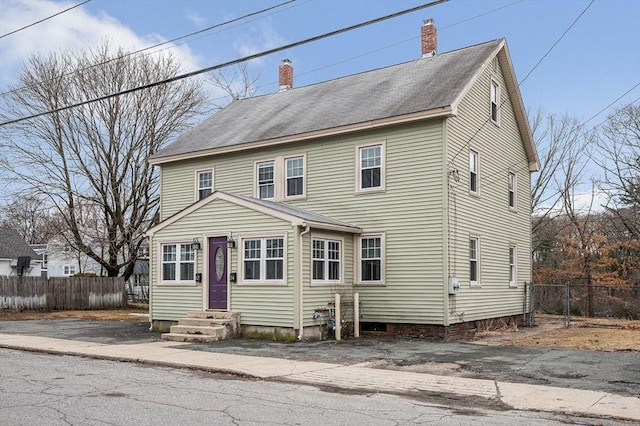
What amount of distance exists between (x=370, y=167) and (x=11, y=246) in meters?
31.9

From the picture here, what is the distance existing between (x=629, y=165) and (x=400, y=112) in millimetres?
20833

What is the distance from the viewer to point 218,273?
57.9 ft

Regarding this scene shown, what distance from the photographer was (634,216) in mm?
34156

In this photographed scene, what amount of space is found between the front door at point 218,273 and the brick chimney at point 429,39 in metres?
9.83

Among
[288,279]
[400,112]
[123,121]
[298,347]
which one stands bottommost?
[298,347]

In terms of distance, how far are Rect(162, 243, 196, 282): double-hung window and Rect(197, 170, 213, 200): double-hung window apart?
11.0ft

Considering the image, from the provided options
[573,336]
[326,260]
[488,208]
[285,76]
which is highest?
[285,76]

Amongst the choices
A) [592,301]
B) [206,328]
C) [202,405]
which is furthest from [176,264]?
[592,301]

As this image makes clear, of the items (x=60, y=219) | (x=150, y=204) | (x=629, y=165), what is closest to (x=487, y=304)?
(x=629, y=165)

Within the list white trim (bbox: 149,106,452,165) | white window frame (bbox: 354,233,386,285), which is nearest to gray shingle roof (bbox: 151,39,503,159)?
white trim (bbox: 149,106,452,165)

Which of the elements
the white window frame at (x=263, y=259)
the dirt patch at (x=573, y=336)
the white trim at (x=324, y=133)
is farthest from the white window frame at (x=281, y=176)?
the dirt patch at (x=573, y=336)

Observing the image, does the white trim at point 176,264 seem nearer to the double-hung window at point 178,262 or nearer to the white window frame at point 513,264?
the double-hung window at point 178,262

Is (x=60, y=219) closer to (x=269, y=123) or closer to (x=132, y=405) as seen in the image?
(x=269, y=123)

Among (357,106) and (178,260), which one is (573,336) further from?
(178,260)
